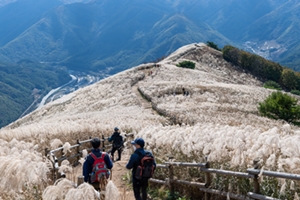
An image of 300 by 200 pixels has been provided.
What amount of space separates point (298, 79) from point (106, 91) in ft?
152

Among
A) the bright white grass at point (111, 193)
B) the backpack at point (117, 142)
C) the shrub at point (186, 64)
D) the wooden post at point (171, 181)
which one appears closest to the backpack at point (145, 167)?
the wooden post at point (171, 181)

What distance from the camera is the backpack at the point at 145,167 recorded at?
7.29 metres

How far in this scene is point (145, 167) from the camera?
729 cm

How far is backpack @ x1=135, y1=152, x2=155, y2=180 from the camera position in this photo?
23.9 ft

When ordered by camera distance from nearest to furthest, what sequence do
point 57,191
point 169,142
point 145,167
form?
point 57,191
point 145,167
point 169,142

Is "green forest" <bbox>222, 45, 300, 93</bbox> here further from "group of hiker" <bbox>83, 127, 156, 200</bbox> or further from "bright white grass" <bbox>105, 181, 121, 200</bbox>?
"bright white grass" <bbox>105, 181, 121, 200</bbox>

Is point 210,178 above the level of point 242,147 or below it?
below

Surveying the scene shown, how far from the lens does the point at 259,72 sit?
81.0 meters

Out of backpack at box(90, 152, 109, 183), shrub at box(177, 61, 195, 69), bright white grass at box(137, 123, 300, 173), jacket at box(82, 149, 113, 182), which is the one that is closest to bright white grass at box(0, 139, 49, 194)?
jacket at box(82, 149, 113, 182)

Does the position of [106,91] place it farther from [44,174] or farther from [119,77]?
[44,174]

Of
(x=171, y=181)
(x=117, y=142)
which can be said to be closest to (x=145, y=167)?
(x=171, y=181)

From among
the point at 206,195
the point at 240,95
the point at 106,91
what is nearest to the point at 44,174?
the point at 206,195

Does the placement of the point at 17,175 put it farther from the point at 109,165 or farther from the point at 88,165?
the point at 109,165

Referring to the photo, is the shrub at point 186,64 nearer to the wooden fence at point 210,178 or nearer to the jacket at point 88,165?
the wooden fence at point 210,178
